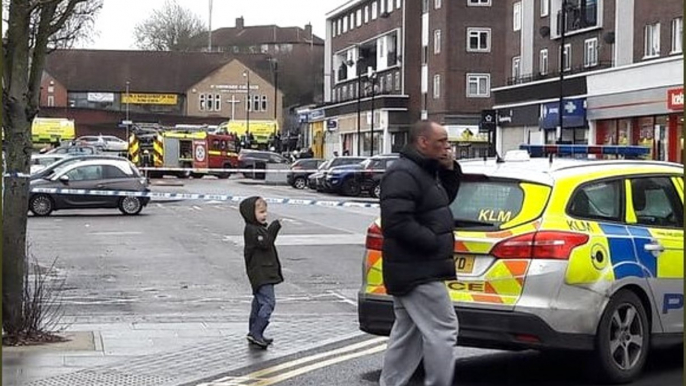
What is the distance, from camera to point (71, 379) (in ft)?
28.6

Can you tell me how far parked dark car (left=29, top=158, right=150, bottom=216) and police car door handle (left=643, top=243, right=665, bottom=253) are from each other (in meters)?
24.1

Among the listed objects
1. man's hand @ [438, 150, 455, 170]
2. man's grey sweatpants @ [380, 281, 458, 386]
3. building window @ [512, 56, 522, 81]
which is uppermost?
building window @ [512, 56, 522, 81]

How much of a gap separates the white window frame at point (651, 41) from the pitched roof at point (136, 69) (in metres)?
77.6

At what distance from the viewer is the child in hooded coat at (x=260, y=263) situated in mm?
10320

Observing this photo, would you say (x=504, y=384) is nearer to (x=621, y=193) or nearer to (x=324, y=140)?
(x=621, y=193)

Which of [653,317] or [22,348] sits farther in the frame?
[22,348]

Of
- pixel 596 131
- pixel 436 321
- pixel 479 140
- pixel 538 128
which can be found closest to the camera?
pixel 436 321

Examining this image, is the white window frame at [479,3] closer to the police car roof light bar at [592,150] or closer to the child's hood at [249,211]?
the police car roof light bar at [592,150]

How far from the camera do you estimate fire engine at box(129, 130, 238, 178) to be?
60219 millimetres

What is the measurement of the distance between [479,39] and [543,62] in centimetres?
1675

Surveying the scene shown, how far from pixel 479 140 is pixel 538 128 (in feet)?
40.7

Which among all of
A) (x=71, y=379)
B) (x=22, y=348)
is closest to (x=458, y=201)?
(x=71, y=379)

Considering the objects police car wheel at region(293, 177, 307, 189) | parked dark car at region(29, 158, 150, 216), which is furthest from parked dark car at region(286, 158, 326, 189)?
parked dark car at region(29, 158, 150, 216)

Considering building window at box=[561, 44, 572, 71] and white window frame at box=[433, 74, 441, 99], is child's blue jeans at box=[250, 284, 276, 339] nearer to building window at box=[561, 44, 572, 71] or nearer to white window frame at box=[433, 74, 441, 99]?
building window at box=[561, 44, 572, 71]
